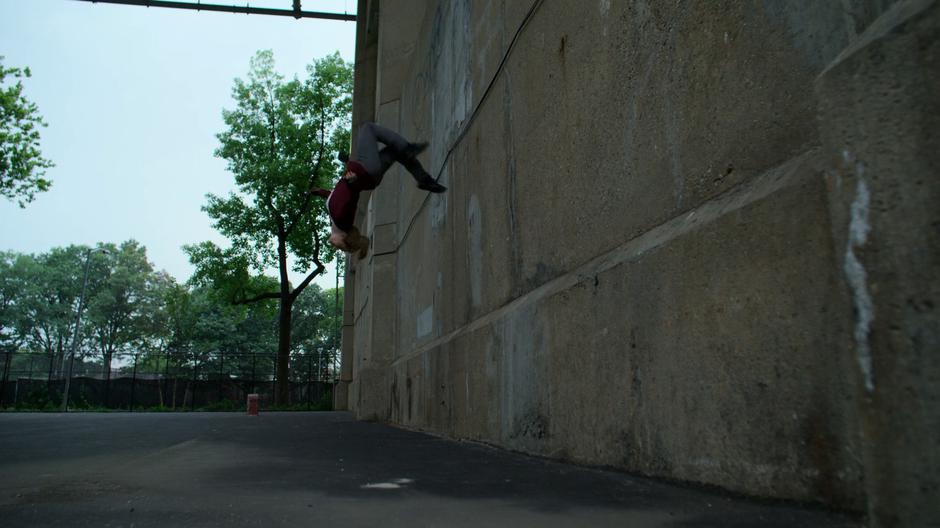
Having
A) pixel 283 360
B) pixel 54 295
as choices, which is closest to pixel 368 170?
pixel 283 360

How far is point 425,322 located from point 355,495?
5.01 metres

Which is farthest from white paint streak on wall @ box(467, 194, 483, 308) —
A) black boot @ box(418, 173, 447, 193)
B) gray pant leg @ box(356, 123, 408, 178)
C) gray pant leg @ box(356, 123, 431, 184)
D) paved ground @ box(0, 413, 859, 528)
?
paved ground @ box(0, 413, 859, 528)

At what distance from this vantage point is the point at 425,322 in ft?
Result: 24.3

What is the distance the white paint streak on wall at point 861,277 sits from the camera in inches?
48.6

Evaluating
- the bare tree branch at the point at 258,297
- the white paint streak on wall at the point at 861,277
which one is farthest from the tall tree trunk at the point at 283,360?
the white paint streak on wall at the point at 861,277

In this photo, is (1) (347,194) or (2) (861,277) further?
(1) (347,194)

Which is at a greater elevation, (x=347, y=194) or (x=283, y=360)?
(x=347, y=194)

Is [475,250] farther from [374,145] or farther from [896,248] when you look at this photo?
[896,248]

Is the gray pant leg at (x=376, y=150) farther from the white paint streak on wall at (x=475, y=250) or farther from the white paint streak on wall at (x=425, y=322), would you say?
the white paint streak on wall at (x=425, y=322)

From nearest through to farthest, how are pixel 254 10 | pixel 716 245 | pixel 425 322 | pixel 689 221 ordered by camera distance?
pixel 716 245 < pixel 689 221 < pixel 425 322 < pixel 254 10

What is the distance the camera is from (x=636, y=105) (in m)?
2.73

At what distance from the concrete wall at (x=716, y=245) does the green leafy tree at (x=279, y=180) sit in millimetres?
24235

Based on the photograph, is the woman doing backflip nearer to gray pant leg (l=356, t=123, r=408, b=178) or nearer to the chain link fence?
gray pant leg (l=356, t=123, r=408, b=178)

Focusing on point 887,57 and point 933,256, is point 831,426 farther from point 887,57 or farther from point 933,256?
point 887,57
